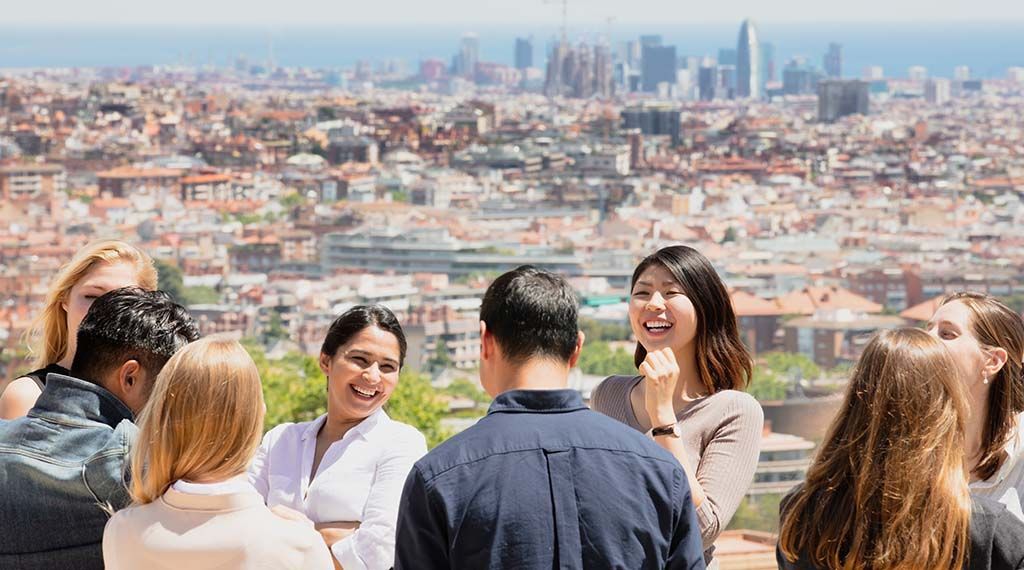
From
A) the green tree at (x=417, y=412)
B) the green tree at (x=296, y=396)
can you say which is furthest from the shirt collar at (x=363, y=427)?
the green tree at (x=417, y=412)

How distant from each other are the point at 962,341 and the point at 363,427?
0.62m

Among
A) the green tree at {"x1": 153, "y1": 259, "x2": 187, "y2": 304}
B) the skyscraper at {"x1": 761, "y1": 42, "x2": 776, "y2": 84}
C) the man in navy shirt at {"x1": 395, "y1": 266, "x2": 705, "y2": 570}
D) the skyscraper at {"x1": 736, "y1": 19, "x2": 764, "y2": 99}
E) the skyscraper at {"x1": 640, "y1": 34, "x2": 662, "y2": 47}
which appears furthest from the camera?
the skyscraper at {"x1": 761, "y1": 42, "x2": 776, "y2": 84}

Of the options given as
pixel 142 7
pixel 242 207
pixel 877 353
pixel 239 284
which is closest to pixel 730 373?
pixel 877 353

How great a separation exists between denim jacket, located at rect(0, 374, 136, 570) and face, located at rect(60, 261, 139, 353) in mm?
318

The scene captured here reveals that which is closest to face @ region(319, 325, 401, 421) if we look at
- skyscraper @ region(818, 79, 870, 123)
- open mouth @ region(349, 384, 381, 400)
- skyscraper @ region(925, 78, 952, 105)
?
open mouth @ region(349, 384, 381, 400)

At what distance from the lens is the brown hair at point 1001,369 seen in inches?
58.6

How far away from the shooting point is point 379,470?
1.46 meters

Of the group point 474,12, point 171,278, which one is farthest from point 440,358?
point 474,12

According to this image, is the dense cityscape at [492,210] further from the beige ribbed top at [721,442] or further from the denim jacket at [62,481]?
the denim jacket at [62,481]

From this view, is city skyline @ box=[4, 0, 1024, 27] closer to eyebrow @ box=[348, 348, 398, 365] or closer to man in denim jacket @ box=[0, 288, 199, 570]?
eyebrow @ box=[348, 348, 398, 365]

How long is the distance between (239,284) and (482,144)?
1977 centimetres

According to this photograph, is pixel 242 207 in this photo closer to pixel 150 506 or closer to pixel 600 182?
pixel 600 182

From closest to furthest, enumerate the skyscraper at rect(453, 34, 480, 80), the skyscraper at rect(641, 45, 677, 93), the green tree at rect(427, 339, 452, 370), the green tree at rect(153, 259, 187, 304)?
the green tree at rect(427, 339, 452, 370)
the green tree at rect(153, 259, 187, 304)
the skyscraper at rect(641, 45, 677, 93)
the skyscraper at rect(453, 34, 480, 80)

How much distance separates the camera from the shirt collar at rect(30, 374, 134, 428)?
129 cm
